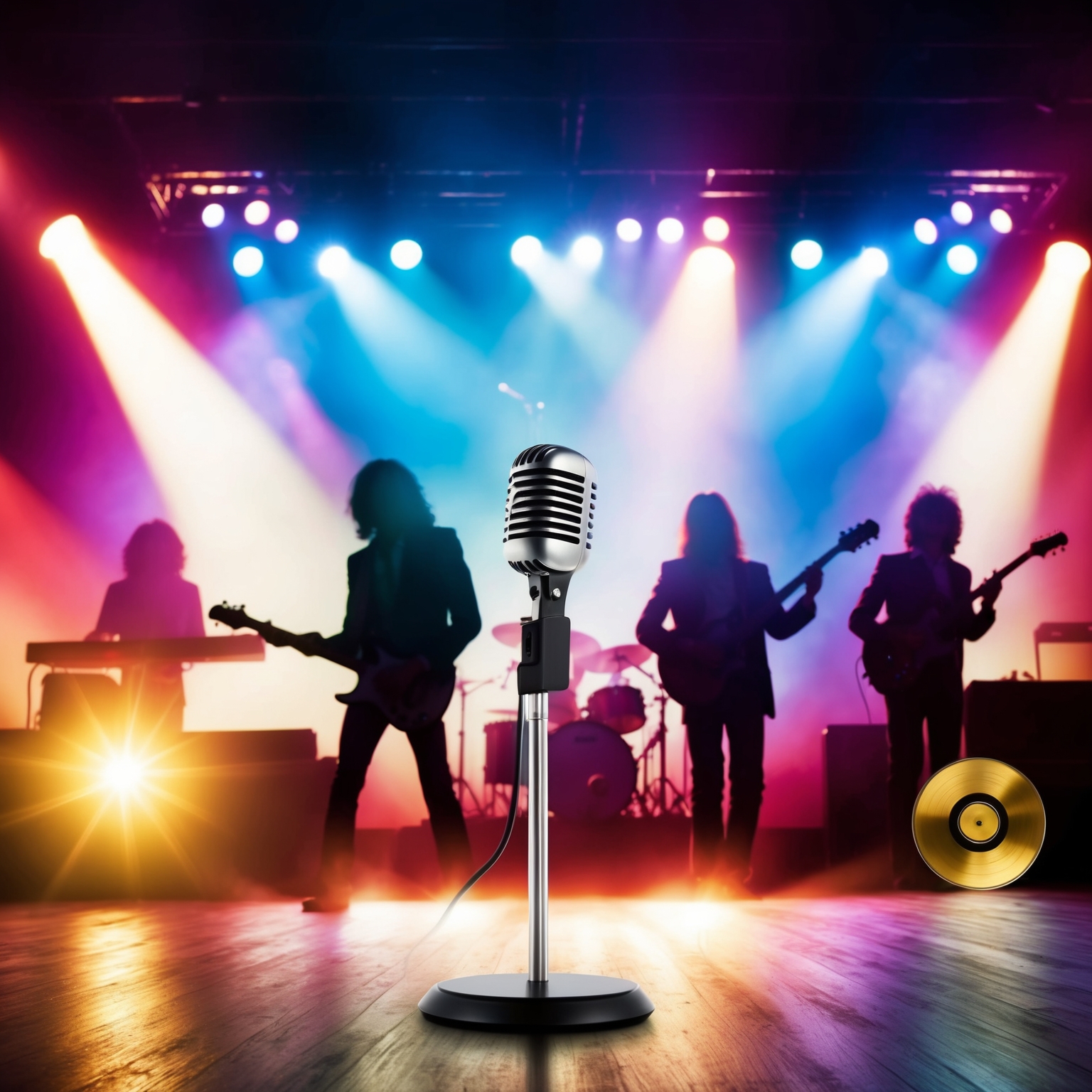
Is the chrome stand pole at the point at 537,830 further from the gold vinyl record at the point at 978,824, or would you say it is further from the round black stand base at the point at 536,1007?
the gold vinyl record at the point at 978,824

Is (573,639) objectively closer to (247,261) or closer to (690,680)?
(690,680)

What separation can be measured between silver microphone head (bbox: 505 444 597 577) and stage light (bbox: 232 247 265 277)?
448 centimetres

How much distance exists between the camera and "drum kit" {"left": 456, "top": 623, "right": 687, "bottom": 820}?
193 inches

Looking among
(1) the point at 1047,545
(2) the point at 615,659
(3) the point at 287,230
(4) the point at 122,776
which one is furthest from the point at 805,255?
(4) the point at 122,776

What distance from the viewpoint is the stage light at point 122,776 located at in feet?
14.4

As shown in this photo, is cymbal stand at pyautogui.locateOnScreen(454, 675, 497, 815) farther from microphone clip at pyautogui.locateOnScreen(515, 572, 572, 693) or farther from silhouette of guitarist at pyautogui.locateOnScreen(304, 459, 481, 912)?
microphone clip at pyautogui.locateOnScreen(515, 572, 572, 693)

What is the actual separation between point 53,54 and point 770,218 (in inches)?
135

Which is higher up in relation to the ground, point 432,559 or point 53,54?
point 53,54

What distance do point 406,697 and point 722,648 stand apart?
1322 millimetres

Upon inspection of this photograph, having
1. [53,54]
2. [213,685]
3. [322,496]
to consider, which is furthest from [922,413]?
[53,54]

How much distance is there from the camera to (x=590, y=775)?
16.1ft

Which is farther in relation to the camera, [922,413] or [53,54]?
[922,413]

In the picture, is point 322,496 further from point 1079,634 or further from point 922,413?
point 1079,634

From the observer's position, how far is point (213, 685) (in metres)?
6.03
